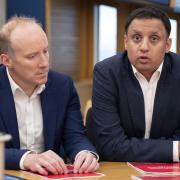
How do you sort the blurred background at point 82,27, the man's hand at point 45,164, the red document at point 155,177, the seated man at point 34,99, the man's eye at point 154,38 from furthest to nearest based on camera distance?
the blurred background at point 82,27
the man's eye at point 154,38
the seated man at point 34,99
the man's hand at point 45,164
the red document at point 155,177

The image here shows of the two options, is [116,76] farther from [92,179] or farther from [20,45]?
[92,179]

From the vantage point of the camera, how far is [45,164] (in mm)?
2068

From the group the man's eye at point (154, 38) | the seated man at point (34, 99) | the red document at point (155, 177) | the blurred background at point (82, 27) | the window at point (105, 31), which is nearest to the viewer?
the red document at point (155, 177)

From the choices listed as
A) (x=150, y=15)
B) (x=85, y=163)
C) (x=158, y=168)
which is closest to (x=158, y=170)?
(x=158, y=168)

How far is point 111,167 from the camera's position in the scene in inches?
88.3

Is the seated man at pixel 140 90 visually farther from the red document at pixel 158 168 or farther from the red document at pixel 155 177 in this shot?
the red document at pixel 155 177

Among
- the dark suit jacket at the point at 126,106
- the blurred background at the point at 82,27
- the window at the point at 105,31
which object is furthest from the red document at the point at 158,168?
the window at the point at 105,31

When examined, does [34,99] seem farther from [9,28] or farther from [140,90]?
[140,90]

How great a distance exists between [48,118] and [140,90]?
0.54 metres

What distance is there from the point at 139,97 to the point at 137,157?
1.20ft

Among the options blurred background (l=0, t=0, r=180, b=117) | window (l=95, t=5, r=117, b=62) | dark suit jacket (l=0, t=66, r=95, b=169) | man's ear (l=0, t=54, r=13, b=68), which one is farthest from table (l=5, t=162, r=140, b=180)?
window (l=95, t=5, r=117, b=62)

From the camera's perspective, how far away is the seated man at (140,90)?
8.39ft

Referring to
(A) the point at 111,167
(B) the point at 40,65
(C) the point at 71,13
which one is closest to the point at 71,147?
(A) the point at 111,167

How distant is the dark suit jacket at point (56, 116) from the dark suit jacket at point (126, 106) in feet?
0.40
